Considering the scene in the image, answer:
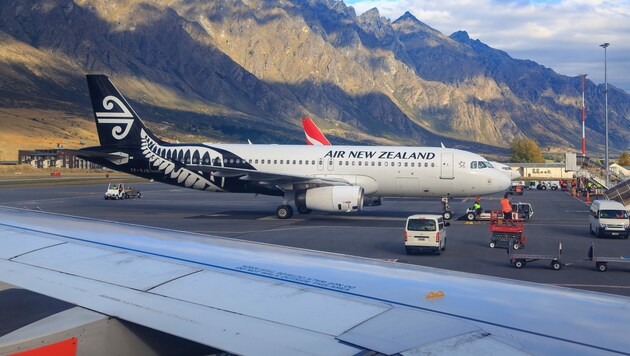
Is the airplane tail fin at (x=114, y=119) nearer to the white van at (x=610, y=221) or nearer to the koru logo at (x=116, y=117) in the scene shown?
the koru logo at (x=116, y=117)

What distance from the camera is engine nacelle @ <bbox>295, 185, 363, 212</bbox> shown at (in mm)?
32344

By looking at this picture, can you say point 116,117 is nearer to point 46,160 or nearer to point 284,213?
point 284,213

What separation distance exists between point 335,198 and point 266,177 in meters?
4.34

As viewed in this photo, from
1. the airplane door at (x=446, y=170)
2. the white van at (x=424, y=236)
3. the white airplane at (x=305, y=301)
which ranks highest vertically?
the airplane door at (x=446, y=170)

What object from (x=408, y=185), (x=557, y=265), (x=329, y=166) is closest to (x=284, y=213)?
(x=329, y=166)

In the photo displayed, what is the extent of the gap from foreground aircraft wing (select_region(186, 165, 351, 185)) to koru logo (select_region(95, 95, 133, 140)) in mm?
5155

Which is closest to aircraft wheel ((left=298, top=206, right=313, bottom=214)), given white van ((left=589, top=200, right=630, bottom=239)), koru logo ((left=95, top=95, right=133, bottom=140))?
koru logo ((left=95, top=95, right=133, bottom=140))

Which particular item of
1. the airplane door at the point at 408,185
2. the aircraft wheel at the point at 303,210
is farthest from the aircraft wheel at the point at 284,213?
the airplane door at the point at 408,185

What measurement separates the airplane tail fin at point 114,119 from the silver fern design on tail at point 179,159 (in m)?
0.68

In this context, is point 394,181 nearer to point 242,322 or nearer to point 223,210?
point 223,210

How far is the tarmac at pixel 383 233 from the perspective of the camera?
790 inches

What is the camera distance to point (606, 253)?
2469 centimetres

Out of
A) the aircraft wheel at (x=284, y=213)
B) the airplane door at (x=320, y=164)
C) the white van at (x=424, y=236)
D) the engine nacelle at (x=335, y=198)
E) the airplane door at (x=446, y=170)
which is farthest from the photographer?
the airplane door at (x=320, y=164)

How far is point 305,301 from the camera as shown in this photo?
16.5 feet
